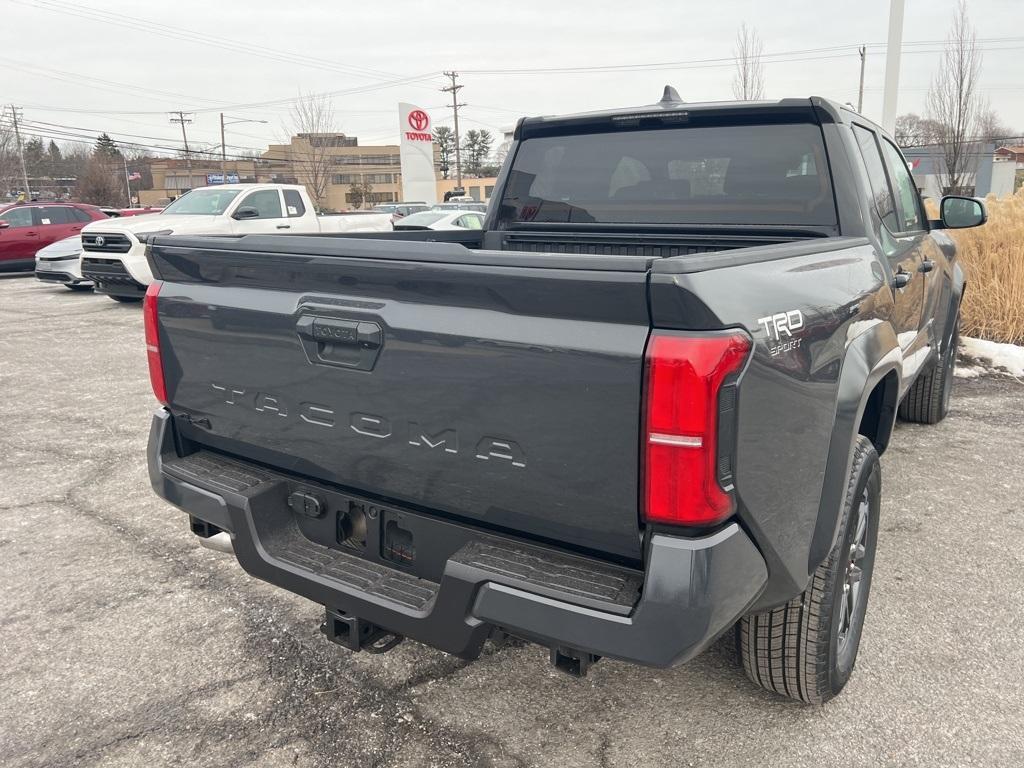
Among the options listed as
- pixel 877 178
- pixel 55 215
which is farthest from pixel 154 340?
pixel 55 215

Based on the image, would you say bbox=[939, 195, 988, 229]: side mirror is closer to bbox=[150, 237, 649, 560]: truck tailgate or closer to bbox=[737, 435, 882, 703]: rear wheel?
bbox=[737, 435, 882, 703]: rear wheel

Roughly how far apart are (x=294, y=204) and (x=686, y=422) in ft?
42.2

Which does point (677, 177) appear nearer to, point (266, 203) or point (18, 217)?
point (266, 203)

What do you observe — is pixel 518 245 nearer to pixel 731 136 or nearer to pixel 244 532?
pixel 731 136

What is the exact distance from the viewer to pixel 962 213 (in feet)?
13.9

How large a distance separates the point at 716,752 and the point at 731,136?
96.1 inches

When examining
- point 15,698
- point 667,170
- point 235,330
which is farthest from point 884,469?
point 15,698

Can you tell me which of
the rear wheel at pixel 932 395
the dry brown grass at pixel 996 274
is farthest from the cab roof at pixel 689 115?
the dry brown grass at pixel 996 274

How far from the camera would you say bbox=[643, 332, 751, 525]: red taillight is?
1674mm

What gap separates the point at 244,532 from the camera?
243cm

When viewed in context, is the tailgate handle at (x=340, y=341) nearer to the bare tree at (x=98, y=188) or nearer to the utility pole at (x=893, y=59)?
the utility pole at (x=893, y=59)

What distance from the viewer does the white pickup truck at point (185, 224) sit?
39.4ft

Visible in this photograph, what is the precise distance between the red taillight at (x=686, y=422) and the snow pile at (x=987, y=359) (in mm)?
6994

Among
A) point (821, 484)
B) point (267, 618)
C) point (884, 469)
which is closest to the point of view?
point (821, 484)
